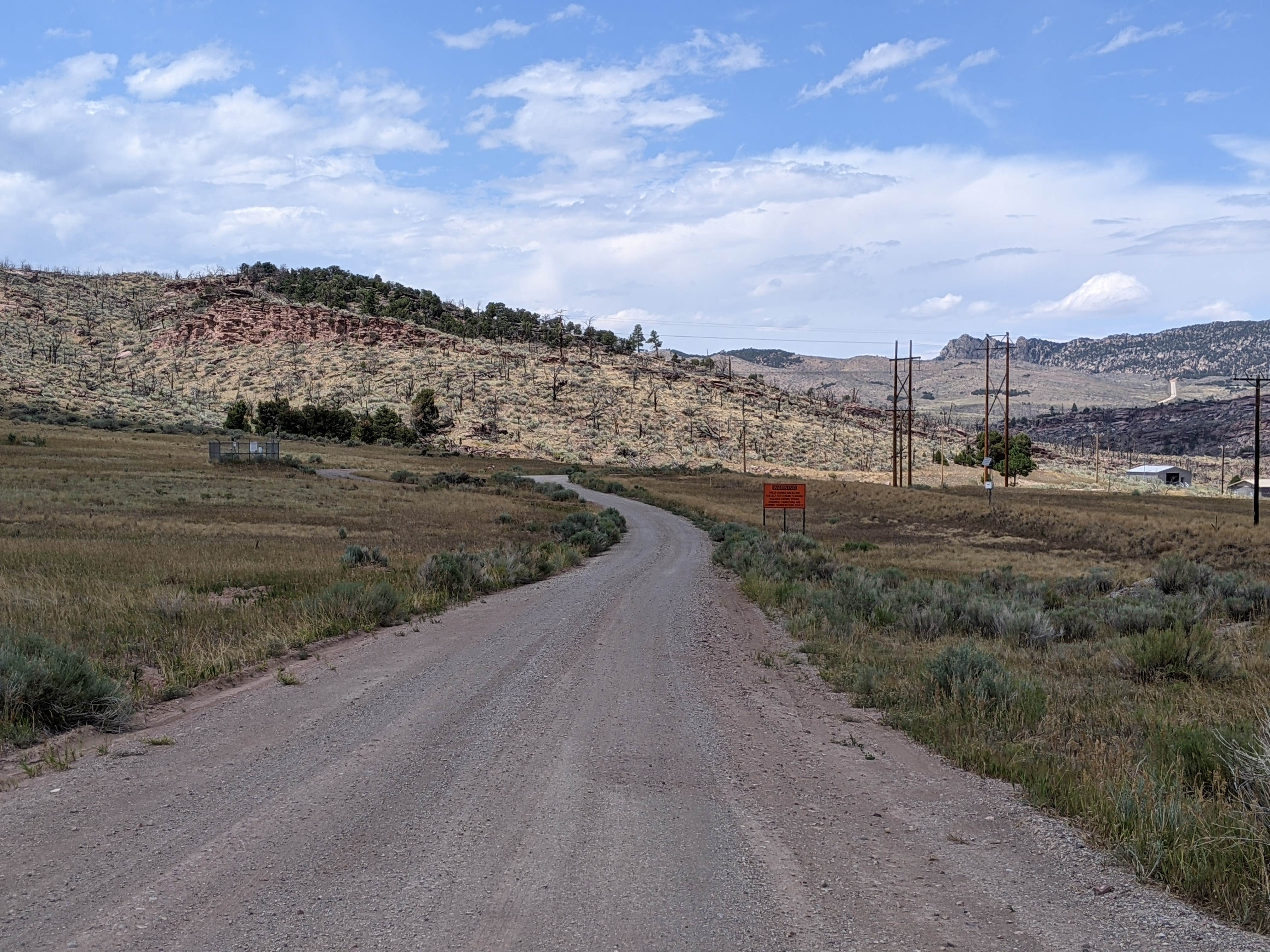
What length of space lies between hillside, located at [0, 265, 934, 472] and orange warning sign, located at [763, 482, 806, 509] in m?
59.1

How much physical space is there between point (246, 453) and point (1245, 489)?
111 m

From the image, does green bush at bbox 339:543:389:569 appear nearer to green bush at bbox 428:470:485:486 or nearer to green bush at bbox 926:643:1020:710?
green bush at bbox 926:643:1020:710

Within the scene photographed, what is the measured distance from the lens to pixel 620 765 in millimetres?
7125

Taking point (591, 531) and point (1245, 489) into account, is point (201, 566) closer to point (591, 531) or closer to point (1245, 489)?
point (591, 531)

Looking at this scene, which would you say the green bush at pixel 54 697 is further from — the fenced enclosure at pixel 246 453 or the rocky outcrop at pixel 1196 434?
the rocky outcrop at pixel 1196 434

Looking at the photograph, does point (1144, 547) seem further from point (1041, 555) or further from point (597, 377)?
point (597, 377)

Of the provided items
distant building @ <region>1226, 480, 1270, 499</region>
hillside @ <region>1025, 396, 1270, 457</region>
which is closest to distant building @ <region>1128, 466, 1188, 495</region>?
distant building @ <region>1226, 480, 1270, 499</region>

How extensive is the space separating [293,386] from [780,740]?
10563 centimetres

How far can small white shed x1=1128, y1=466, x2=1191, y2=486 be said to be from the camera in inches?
4557

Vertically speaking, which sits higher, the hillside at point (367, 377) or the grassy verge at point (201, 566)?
the hillside at point (367, 377)

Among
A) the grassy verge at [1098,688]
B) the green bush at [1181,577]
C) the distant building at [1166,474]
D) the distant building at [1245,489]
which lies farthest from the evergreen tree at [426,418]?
the distant building at [1166,474]

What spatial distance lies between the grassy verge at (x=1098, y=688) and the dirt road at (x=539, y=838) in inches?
13.7

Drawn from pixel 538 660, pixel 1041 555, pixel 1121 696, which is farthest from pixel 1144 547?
pixel 538 660

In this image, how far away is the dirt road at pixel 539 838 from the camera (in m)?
4.43
